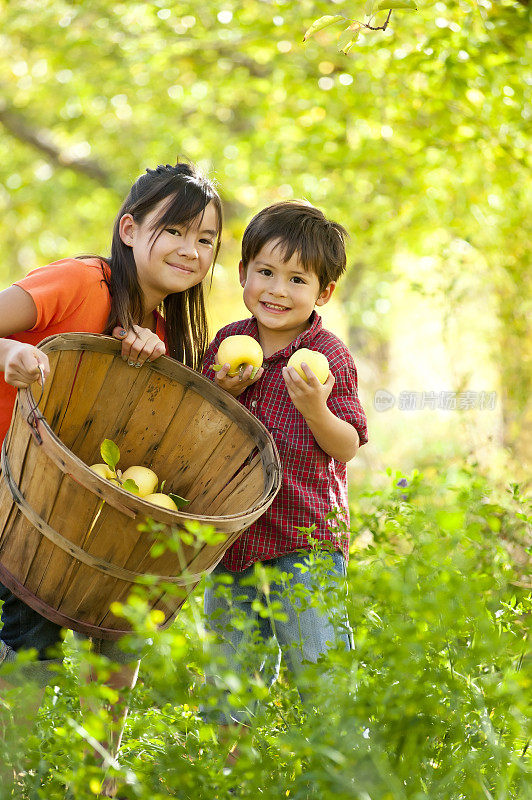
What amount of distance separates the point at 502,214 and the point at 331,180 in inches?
87.0

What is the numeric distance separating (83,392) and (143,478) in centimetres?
27

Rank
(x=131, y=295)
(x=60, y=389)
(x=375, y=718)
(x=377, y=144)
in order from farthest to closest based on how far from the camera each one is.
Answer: (x=377, y=144)
(x=131, y=295)
(x=60, y=389)
(x=375, y=718)

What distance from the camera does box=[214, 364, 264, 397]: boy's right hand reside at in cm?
215

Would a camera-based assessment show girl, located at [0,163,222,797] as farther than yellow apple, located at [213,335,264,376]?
No

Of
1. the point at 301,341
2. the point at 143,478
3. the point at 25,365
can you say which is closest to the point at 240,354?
the point at 301,341

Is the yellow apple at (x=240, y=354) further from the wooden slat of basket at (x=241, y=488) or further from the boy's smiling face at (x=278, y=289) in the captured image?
the wooden slat of basket at (x=241, y=488)

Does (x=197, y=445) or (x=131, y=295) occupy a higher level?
(x=131, y=295)

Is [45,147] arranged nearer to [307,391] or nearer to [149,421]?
[149,421]

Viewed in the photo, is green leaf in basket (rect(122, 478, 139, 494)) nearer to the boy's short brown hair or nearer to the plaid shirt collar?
the plaid shirt collar

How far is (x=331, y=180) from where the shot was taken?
659 cm

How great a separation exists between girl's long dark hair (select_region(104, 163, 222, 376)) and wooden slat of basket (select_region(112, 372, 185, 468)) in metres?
0.19

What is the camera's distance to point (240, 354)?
7.06 feet

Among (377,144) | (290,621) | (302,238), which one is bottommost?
(377,144)

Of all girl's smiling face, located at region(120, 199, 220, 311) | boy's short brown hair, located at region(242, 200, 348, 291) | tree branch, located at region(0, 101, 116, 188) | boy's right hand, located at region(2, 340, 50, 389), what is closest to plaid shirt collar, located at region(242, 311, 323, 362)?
boy's short brown hair, located at region(242, 200, 348, 291)
